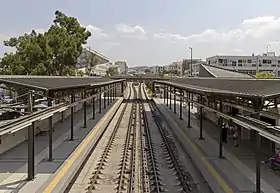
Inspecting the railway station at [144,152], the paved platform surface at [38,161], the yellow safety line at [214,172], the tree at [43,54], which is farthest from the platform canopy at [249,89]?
the tree at [43,54]

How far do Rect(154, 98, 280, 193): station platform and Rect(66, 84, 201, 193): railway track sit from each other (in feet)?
2.36

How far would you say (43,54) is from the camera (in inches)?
1249

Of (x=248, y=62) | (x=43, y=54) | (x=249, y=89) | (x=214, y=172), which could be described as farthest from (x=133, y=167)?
(x=248, y=62)

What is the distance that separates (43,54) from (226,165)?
2264 cm

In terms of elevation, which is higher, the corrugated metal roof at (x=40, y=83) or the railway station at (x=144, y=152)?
the corrugated metal roof at (x=40, y=83)

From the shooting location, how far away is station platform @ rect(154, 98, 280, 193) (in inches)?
413

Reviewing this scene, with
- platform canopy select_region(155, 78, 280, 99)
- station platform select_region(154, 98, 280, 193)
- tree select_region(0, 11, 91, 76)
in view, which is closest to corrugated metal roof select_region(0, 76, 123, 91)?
platform canopy select_region(155, 78, 280, 99)

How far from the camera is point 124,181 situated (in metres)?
11.8

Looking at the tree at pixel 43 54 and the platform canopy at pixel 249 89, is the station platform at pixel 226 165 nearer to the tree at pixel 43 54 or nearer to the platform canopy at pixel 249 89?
the platform canopy at pixel 249 89

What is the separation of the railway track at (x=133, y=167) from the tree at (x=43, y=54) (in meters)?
12.3

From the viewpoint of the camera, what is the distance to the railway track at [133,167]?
36.7ft

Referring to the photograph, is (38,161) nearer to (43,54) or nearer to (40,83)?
(40,83)

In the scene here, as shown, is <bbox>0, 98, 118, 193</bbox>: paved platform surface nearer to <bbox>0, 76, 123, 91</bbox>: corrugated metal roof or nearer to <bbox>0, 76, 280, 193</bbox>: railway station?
<bbox>0, 76, 280, 193</bbox>: railway station

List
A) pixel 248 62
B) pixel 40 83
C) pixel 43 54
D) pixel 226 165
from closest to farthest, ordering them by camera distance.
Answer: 1. pixel 226 165
2. pixel 40 83
3. pixel 43 54
4. pixel 248 62
